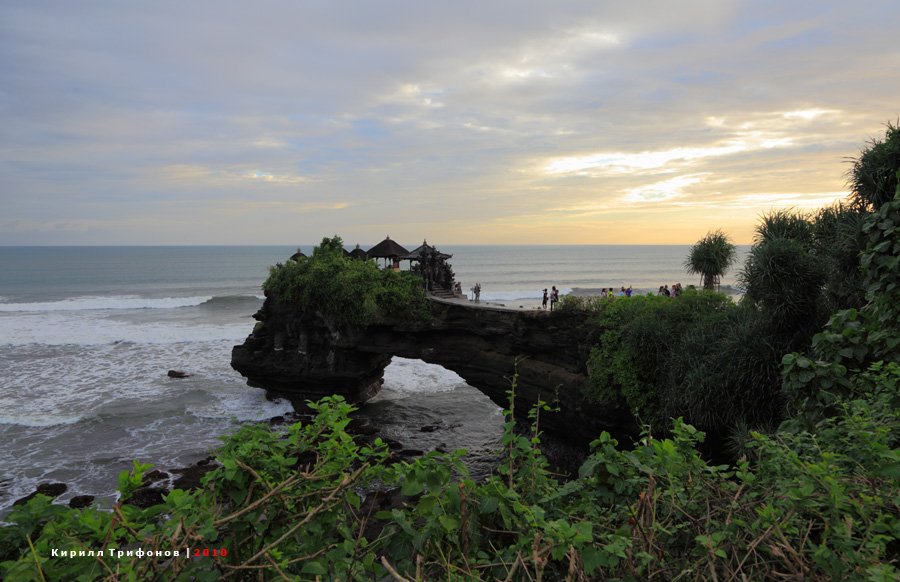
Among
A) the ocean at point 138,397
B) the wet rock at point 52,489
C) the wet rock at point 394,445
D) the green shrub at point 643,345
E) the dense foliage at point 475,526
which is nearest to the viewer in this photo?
the dense foliage at point 475,526

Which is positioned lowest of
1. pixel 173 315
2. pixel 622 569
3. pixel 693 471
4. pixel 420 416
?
pixel 420 416

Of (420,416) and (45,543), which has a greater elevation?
(45,543)

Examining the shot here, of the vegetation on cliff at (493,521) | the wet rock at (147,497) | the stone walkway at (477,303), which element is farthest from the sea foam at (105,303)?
the vegetation on cliff at (493,521)

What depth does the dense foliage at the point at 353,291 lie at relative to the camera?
1995 cm

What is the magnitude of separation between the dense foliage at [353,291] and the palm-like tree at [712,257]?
12353 millimetres

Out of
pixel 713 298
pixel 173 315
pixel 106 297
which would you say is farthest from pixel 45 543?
pixel 106 297

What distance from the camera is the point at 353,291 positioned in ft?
65.9

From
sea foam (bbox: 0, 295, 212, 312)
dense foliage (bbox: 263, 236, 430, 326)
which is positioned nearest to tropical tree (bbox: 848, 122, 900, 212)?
dense foliage (bbox: 263, 236, 430, 326)

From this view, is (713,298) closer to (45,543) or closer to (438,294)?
(438,294)

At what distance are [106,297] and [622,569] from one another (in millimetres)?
65497

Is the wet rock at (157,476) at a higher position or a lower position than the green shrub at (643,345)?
lower

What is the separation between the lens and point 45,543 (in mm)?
2369

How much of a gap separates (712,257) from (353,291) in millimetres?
15664

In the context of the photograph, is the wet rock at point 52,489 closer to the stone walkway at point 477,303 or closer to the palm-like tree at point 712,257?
the stone walkway at point 477,303
